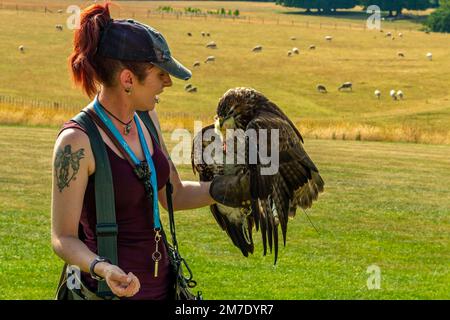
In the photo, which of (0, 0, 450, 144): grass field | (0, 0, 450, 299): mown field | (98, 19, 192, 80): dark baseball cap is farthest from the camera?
(0, 0, 450, 144): grass field

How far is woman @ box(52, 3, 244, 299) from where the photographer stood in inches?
170

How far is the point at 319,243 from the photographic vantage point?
49.7ft

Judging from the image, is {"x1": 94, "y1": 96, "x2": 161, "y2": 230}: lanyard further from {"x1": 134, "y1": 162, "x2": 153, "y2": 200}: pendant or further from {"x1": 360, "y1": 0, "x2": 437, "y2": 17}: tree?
{"x1": 360, "y1": 0, "x2": 437, "y2": 17}: tree

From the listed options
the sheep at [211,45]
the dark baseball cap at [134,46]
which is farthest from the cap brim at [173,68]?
the sheep at [211,45]

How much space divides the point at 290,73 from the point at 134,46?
84.1 m

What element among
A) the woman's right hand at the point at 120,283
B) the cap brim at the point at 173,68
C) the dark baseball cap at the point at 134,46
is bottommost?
the woman's right hand at the point at 120,283

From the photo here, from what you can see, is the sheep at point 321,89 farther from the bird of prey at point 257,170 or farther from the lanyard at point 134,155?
the lanyard at point 134,155

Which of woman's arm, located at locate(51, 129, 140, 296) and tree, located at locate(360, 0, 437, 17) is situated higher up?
woman's arm, located at locate(51, 129, 140, 296)

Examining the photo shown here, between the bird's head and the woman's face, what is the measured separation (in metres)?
1.07

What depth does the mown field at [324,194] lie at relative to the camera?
40.3ft

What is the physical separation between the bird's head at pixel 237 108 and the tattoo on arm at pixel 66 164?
141 centimetres

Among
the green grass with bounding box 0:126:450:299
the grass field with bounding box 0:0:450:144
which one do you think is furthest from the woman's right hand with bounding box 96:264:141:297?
the grass field with bounding box 0:0:450:144

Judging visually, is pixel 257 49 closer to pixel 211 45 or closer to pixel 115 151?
pixel 211 45

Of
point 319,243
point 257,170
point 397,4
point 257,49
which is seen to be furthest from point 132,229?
point 397,4
